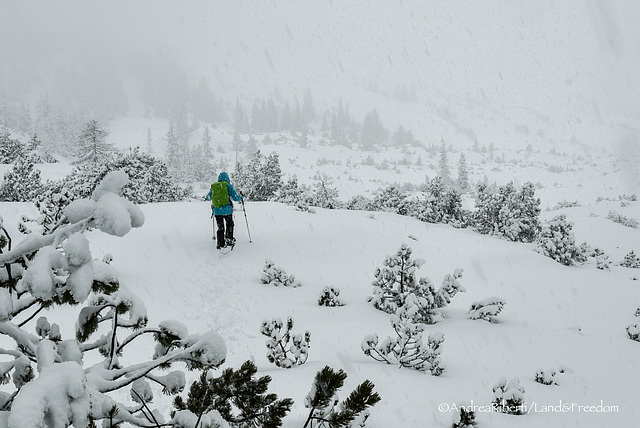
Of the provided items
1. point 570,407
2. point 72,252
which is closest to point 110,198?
point 72,252

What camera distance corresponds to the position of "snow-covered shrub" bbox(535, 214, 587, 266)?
11.9 meters

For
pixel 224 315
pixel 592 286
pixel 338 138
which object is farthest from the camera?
pixel 338 138

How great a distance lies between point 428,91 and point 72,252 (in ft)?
516

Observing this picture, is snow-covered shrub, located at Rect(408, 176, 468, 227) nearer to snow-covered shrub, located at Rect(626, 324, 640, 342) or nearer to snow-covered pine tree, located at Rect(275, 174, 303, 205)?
snow-covered pine tree, located at Rect(275, 174, 303, 205)

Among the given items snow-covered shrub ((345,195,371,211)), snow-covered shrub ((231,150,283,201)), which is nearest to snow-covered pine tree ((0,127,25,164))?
snow-covered shrub ((231,150,283,201))

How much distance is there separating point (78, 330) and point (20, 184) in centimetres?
1881

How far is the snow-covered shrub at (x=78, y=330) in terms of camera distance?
3.00 ft

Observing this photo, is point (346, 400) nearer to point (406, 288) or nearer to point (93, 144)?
point (406, 288)

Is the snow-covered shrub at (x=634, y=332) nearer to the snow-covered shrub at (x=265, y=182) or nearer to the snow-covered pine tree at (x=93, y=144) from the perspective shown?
the snow-covered shrub at (x=265, y=182)

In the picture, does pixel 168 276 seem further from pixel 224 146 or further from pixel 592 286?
pixel 224 146

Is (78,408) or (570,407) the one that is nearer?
(78,408)

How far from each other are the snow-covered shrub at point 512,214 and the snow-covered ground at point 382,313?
2879 mm

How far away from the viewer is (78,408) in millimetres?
937

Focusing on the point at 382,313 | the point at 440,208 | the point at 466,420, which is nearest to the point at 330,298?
the point at 382,313
